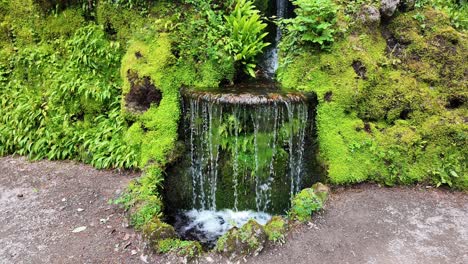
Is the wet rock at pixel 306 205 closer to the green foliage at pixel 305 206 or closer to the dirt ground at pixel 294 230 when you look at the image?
the green foliage at pixel 305 206

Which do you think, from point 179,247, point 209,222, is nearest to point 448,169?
point 209,222

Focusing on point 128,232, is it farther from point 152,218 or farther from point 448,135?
point 448,135

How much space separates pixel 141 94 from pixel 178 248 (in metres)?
3.62

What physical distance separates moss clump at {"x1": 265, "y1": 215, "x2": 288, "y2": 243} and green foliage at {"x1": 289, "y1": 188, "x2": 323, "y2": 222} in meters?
0.27

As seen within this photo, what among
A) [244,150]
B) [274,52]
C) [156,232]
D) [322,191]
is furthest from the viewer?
[274,52]

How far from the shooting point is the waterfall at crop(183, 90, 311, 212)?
6.86m

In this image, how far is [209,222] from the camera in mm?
7137

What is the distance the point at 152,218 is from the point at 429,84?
239 inches

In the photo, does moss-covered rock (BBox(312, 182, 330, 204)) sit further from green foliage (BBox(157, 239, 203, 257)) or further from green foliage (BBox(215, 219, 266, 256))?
green foliage (BBox(157, 239, 203, 257))

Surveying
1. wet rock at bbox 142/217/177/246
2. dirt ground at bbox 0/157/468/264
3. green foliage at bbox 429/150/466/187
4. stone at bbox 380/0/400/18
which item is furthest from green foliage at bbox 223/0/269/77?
green foliage at bbox 429/150/466/187

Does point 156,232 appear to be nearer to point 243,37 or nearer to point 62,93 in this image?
point 243,37

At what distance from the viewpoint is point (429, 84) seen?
7.45m

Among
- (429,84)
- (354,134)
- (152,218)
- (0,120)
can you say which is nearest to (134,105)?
(152,218)

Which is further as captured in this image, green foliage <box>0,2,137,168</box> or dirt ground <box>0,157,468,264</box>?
green foliage <box>0,2,137,168</box>
